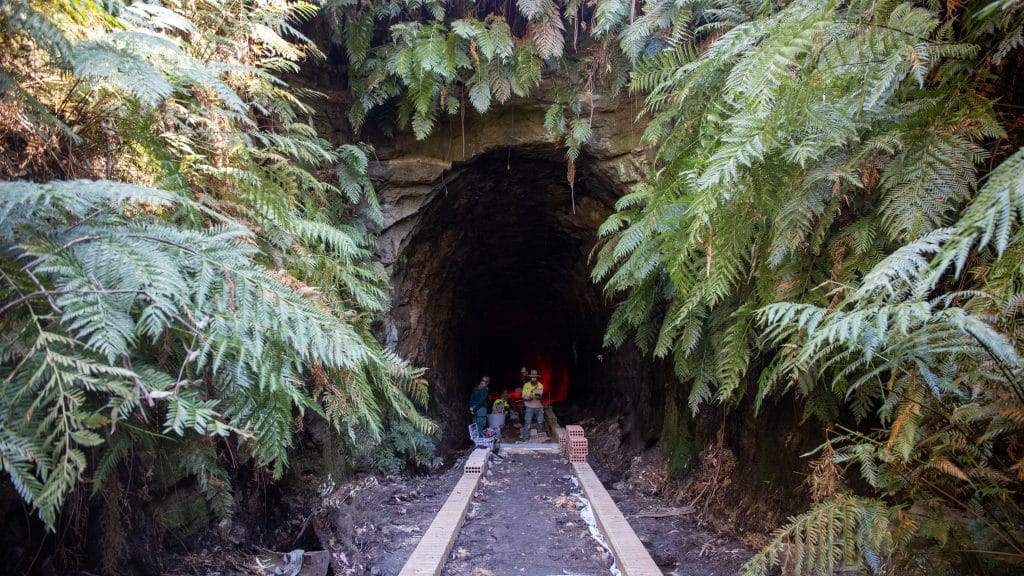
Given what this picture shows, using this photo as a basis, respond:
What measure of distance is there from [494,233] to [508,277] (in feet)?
13.8

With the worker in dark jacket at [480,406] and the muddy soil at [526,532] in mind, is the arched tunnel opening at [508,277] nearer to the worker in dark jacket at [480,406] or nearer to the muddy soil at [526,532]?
the worker in dark jacket at [480,406]

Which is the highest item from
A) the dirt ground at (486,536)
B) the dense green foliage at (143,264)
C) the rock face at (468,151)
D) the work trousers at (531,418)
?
the rock face at (468,151)

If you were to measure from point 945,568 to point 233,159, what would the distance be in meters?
3.92

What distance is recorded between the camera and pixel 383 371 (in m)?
3.53

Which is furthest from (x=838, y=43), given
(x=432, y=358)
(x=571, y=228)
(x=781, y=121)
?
(x=432, y=358)

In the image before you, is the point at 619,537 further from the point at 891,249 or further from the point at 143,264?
the point at 143,264

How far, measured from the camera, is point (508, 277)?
15.1 m

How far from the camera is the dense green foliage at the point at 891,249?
5.24ft

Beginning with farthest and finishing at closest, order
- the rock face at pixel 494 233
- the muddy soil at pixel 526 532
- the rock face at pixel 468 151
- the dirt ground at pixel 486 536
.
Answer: the rock face at pixel 494 233
the rock face at pixel 468 151
the muddy soil at pixel 526 532
the dirt ground at pixel 486 536

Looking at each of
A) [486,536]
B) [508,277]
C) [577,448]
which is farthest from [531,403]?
[486,536]

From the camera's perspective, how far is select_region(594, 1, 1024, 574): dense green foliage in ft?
5.24

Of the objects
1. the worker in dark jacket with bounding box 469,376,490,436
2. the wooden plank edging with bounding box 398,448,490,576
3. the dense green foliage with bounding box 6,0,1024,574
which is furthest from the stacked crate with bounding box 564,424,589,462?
the dense green foliage with bounding box 6,0,1024,574

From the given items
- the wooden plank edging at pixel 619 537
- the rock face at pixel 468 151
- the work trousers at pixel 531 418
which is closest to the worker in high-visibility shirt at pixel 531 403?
the work trousers at pixel 531 418

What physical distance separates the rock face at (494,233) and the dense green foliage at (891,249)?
3.96 m
